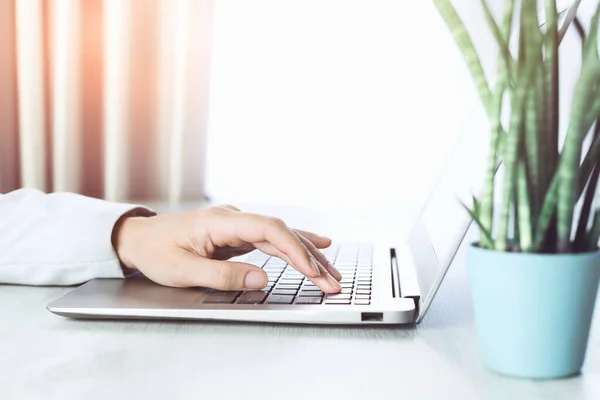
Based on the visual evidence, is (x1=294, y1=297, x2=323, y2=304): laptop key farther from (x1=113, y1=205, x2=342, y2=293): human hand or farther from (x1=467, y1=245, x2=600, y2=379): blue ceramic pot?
(x1=467, y1=245, x2=600, y2=379): blue ceramic pot

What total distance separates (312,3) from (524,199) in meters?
2.59

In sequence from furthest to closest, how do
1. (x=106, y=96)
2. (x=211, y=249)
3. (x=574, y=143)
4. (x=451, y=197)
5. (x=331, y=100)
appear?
(x=331, y=100), (x=106, y=96), (x=451, y=197), (x=211, y=249), (x=574, y=143)

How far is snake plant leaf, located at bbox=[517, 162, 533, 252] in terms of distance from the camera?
462 millimetres

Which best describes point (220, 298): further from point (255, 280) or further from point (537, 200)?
point (537, 200)

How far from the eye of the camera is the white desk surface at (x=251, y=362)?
0.47 meters

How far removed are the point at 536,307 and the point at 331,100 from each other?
2.59 metres

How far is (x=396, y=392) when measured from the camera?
47 centimetres

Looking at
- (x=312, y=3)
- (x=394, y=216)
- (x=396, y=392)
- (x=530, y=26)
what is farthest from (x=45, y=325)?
(x=312, y=3)

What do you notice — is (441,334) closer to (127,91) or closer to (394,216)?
(394,216)

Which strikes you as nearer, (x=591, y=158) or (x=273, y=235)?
(x=591, y=158)

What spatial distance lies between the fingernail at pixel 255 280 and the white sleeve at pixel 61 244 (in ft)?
0.60

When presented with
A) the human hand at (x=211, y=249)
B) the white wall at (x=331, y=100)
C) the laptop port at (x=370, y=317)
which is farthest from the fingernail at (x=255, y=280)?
the white wall at (x=331, y=100)

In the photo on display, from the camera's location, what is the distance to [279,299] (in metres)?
0.68

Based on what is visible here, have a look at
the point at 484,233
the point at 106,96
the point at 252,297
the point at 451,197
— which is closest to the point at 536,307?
the point at 484,233
